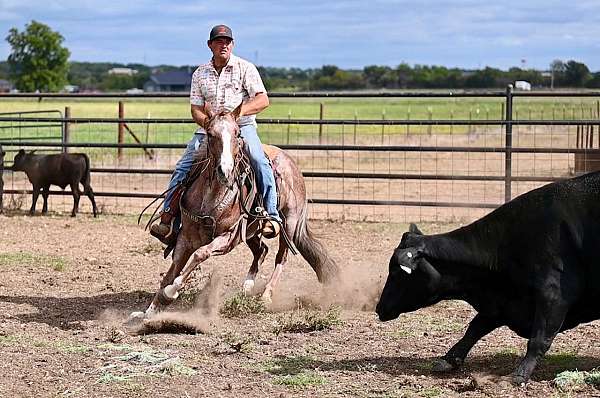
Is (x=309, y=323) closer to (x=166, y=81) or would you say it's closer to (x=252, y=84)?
(x=252, y=84)

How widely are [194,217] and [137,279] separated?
7.54 feet

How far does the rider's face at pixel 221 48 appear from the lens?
7.75 meters

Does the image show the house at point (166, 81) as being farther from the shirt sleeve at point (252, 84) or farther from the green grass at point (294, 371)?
the green grass at point (294, 371)

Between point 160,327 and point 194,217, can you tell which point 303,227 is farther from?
point 160,327

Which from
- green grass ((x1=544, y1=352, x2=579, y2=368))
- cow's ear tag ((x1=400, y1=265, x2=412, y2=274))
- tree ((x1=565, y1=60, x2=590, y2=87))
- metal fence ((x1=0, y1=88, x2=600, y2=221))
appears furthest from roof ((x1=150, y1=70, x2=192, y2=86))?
cow's ear tag ((x1=400, y1=265, x2=412, y2=274))

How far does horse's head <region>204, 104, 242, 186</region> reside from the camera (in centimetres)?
721

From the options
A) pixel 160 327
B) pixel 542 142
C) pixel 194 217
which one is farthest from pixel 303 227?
pixel 542 142

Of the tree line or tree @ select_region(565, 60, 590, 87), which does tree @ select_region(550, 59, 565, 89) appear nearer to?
tree @ select_region(565, 60, 590, 87)

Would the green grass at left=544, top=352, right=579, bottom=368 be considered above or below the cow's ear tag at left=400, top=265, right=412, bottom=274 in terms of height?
below

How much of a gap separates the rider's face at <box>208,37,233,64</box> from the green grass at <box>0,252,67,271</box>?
11.1 feet

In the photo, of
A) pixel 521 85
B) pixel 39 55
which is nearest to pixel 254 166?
pixel 521 85

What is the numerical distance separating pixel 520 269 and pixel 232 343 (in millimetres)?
2060

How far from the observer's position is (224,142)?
285 inches

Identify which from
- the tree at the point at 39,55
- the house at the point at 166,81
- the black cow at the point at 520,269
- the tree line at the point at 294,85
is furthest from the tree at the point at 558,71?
the house at the point at 166,81
